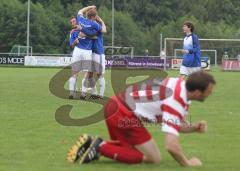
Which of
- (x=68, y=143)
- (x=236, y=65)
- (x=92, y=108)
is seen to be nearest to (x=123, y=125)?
(x=68, y=143)

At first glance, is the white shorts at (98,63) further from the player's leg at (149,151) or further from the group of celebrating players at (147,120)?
the player's leg at (149,151)

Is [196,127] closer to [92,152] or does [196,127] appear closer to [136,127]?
[136,127]

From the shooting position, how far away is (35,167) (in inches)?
288

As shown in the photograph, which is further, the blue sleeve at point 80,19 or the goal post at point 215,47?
the goal post at point 215,47

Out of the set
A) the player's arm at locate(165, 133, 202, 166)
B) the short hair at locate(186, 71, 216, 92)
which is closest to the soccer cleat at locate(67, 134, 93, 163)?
the player's arm at locate(165, 133, 202, 166)

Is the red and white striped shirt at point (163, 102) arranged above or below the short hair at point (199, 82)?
below

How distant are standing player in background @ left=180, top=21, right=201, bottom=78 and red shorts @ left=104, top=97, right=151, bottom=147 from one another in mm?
10307

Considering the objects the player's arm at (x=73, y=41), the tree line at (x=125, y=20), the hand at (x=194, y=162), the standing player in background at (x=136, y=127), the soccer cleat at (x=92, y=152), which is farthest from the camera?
the tree line at (x=125, y=20)

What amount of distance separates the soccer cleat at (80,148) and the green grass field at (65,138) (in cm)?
11

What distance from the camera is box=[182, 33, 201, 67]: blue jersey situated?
1791 centimetres

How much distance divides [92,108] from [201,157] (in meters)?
6.12

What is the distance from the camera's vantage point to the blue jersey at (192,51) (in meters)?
17.9

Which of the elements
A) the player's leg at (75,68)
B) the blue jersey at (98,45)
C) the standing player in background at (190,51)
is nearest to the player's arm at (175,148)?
the player's leg at (75,68)

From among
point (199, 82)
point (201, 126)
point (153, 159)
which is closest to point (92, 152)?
point (153, 159)
